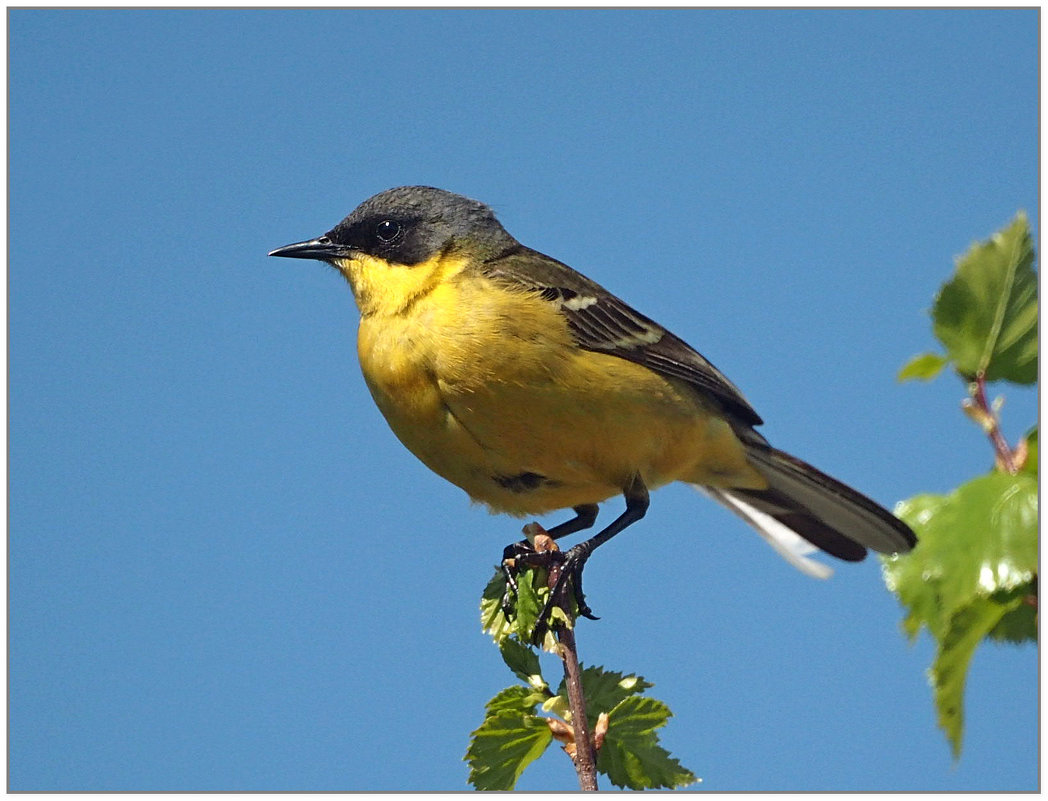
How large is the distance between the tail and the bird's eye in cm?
284

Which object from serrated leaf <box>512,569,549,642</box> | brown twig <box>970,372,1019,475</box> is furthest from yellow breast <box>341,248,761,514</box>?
brown twig <box>970,372,1019,475</box>

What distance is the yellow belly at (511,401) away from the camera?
20.6 feet

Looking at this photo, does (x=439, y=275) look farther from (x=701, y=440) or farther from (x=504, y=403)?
(x=701, y=440)

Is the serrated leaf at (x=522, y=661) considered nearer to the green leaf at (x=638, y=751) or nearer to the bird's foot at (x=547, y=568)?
the bird's foot at (x=547, y=568)

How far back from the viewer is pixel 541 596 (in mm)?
4312

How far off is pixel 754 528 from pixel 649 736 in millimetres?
4685

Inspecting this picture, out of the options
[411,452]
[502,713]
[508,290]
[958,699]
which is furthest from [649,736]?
[508,290]

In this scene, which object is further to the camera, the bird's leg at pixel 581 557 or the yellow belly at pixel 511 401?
the yellow belly at pixel 511 401

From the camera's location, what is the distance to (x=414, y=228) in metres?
7.54

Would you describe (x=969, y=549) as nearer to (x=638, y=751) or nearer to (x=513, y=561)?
(x=638, y=751)

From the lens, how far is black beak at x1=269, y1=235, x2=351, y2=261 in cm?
755

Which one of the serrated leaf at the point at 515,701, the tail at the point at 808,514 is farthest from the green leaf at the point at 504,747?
the tail at the point at 808,514

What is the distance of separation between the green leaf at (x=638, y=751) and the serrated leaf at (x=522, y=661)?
300 millimetres

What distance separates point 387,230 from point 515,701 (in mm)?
4281
